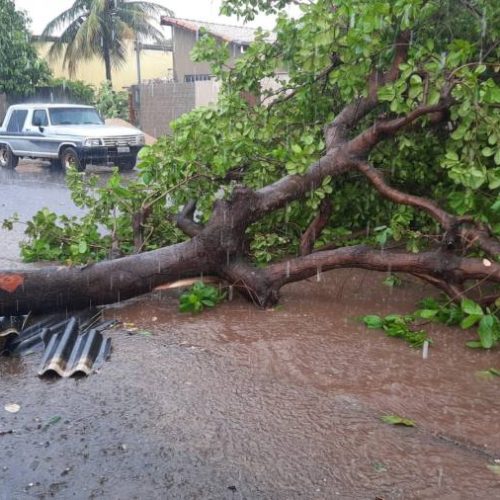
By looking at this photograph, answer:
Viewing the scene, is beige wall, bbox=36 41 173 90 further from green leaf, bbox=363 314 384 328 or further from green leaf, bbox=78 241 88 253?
green leaf, bbox=363 314 384 328

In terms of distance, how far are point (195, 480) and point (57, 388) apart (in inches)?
58.5

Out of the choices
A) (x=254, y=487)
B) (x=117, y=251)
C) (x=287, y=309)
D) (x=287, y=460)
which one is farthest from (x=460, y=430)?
(x=117, y=251)

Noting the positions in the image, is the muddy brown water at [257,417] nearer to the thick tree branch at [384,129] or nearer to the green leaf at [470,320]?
the green leaf at [470,320]

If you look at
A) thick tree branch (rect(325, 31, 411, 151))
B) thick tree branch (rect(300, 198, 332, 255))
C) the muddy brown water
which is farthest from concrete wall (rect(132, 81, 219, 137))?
the muddy brown water

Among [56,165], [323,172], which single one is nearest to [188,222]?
[323,172]

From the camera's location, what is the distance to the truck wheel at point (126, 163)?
1775cm

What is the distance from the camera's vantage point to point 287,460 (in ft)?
11.3

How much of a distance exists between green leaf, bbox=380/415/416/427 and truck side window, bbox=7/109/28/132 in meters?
17.1

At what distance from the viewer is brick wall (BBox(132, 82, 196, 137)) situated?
23.8 m

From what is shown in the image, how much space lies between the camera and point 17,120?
19000 millimetres

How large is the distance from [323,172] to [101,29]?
26095mm

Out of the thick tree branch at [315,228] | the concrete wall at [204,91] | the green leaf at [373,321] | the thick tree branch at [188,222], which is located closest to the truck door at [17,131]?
the concrete wall at [204,91]

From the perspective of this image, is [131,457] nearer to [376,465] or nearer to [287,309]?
[376,465]

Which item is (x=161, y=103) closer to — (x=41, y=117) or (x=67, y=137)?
(x=41, y=117)
